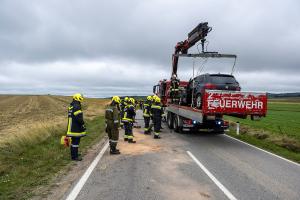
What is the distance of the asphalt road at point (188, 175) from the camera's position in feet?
22.1

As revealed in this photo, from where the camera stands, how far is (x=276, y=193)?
22.8ft

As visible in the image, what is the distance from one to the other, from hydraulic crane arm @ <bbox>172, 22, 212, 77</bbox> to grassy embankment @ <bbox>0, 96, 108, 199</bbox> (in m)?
6.72

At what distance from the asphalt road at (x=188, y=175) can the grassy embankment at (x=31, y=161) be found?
Answer: 1091 millimetres

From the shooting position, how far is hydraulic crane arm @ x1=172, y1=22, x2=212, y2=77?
16359mm

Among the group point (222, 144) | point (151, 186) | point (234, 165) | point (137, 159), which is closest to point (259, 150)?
point (222, 144)

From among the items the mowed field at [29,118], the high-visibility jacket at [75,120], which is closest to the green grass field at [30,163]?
the high-visibility jacket at [75,120]

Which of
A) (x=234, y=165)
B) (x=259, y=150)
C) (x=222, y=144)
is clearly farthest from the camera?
(x=222, y=144)

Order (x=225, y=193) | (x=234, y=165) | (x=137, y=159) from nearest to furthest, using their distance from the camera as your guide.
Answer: (x=225, y=193)
(x=234, y=165)
(x=137, y=159)

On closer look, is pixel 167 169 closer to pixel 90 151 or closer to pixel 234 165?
pixel 234 165

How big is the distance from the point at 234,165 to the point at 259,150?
346cm

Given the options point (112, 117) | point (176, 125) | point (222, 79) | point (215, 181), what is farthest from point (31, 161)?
point (176, 125)

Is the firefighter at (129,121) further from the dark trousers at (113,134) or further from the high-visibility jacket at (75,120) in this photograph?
the high-visibility jacket at (75,120)


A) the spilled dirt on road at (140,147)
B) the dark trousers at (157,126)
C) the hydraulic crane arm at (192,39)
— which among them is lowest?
the spilled dirt on road at (140,147)

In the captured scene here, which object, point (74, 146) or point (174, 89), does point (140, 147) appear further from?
point (174, 89)
